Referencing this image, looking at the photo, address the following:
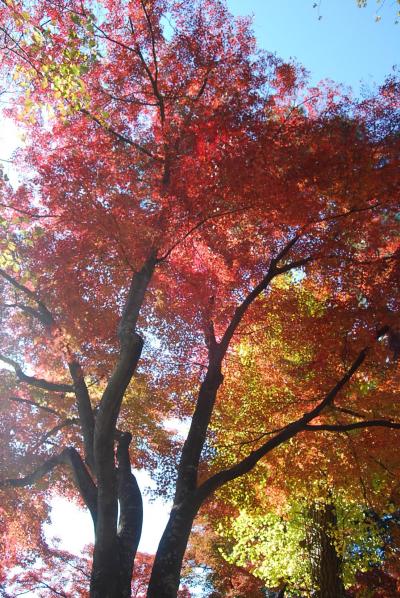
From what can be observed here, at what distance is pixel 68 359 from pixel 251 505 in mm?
6104

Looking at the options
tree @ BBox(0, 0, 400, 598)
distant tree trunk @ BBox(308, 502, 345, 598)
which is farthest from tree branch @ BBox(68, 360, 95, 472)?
distant tree trunk @ BBox(308, 502, 345, 598)

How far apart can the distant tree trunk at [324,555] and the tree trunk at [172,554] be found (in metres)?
7.67

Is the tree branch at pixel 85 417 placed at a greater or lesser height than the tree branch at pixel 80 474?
greater

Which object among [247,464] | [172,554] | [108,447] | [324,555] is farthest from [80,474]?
[324,555]

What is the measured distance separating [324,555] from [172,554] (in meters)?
8.84

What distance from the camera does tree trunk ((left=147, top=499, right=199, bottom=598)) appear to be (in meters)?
6.26

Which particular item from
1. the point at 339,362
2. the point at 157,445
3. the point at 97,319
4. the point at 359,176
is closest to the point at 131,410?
the point at 157,445

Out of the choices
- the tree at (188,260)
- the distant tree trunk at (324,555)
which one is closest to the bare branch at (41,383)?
the tree at (188,260)

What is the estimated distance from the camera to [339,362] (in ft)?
30.9

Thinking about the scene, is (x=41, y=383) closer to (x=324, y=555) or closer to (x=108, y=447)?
(x=108, y=447)

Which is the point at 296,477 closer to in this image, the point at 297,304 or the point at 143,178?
the point at 297,304

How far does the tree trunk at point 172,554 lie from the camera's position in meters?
6.26

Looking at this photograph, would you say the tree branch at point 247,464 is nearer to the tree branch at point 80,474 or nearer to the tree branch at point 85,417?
the tree branch at point 80,474

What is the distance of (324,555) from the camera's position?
13.4 m
